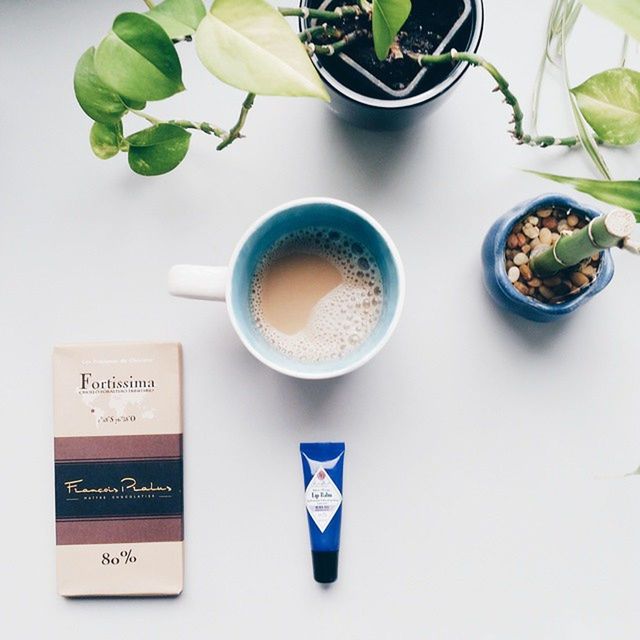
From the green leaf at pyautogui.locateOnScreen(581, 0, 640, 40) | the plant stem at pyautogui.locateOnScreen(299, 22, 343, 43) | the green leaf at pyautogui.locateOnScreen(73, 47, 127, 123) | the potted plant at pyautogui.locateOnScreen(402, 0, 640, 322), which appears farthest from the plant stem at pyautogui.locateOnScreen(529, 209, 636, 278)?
the green leaf at pyautogui.locateOnScreen(73, 47, 127, 123)

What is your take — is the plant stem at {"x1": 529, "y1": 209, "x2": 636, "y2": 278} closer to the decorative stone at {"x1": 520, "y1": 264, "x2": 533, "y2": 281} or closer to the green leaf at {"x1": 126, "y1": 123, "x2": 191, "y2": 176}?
the decorative stone at {"x1": 520, "y1": 264, "x2": 533, "y2": 281}

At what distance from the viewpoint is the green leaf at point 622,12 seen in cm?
37

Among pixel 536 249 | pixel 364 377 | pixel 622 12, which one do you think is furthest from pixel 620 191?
pixel 364 377

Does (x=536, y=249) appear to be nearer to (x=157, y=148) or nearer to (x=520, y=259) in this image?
(x=520, y=259)

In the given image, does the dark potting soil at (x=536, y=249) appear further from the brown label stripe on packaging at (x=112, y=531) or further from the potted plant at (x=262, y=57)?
the brown label stripe on packaging at (x=112, y=531)

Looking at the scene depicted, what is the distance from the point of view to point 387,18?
470mm

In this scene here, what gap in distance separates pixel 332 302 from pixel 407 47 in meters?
0.21

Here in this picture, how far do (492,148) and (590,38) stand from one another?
0.13 metres

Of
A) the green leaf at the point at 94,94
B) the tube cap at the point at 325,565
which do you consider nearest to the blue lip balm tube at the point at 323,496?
the tube cap at the point at 325,565

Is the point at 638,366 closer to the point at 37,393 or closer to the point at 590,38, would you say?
the point at 590,38

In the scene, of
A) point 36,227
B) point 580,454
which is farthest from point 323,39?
point 580,454

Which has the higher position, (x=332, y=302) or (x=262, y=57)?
(x=262, y=57)

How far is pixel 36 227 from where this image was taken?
2.20 feet

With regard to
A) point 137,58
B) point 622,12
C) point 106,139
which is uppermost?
point 622,12
